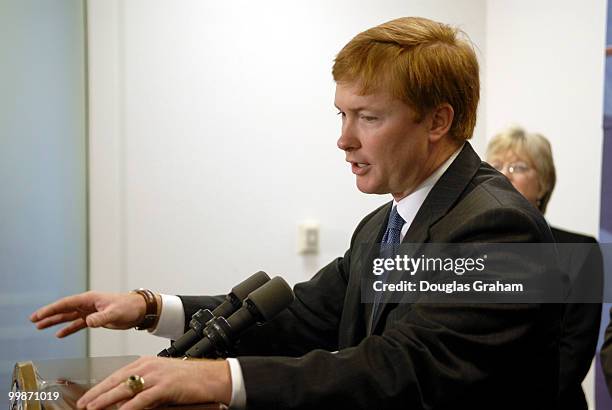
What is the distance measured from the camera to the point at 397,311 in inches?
49.0

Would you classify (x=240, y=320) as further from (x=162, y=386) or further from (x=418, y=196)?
(x=418, y=196)

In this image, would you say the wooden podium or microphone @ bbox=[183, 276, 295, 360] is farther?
microphone @ bbox=[183, 276, 295, 360]

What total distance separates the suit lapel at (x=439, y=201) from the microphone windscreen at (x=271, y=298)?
0.16 m

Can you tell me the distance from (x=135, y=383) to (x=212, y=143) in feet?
7.27

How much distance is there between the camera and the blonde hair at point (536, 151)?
2.72 meters

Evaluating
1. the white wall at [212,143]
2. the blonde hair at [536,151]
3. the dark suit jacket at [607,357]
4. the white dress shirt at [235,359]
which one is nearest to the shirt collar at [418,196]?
the white dress shirt at [235,359]

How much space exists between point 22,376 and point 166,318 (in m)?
0.44

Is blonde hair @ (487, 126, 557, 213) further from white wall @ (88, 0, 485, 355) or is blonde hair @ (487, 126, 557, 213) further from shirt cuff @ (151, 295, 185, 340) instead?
shirt cuff @ (151, 295, 185, 340)

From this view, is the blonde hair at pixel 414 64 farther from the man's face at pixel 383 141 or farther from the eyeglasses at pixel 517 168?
the eyeglasses at pixel 517 168

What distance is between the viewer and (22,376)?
3.57 ft

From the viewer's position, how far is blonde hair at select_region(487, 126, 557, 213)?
107 inches

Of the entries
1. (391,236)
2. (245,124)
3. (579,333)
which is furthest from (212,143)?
(391,236)

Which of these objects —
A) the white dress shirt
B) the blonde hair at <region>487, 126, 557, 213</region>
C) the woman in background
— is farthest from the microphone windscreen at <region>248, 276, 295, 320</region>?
the blonde hair at <region>487, 126, 557, 213</region>

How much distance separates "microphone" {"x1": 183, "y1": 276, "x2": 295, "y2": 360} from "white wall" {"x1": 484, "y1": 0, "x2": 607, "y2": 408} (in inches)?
74.6
